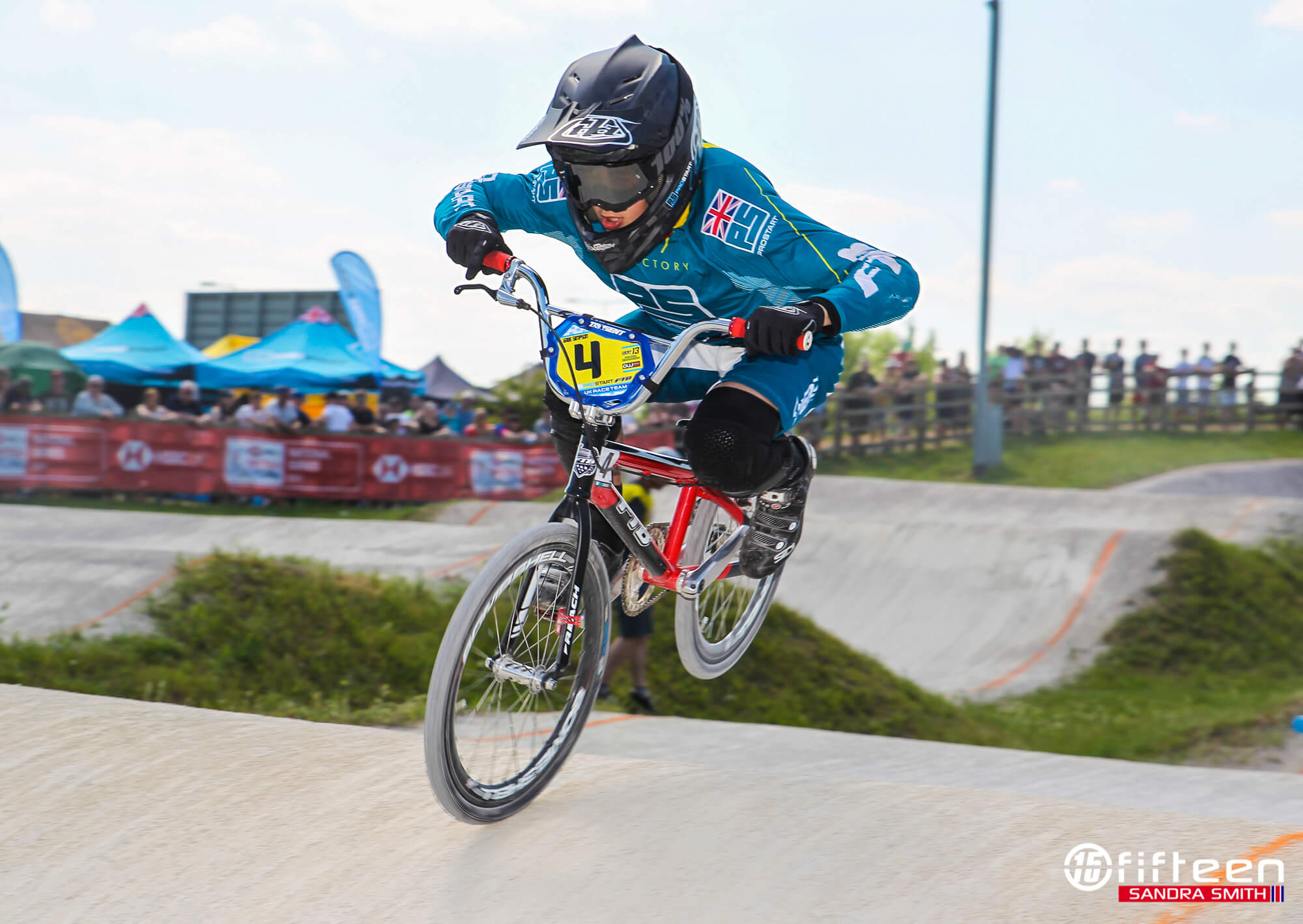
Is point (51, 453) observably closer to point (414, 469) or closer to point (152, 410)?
point (152, 410)

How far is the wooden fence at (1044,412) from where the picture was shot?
841 inches

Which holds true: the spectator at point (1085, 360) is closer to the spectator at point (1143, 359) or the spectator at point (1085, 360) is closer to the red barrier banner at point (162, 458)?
the spectator at point (1143, 359)

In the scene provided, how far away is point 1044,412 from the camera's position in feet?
70.9

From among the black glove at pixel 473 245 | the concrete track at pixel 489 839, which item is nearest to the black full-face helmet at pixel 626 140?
the black glove at pixel 473 245

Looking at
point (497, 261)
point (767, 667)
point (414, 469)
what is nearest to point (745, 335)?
point (497, 261)

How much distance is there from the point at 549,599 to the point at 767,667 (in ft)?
17.6

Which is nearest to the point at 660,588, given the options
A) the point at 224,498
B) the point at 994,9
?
the point at 224,498

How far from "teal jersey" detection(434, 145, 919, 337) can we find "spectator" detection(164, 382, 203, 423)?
40.7 feet

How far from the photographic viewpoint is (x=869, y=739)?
6113mm

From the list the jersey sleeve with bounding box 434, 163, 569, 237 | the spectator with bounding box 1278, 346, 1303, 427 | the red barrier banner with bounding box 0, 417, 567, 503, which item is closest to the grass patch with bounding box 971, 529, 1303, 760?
the jersey sleeve with bounding box 434, 163, 569, 237

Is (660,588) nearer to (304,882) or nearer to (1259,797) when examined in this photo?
(304,882)

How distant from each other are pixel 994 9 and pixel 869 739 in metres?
15.1

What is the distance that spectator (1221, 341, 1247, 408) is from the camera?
834 inches
